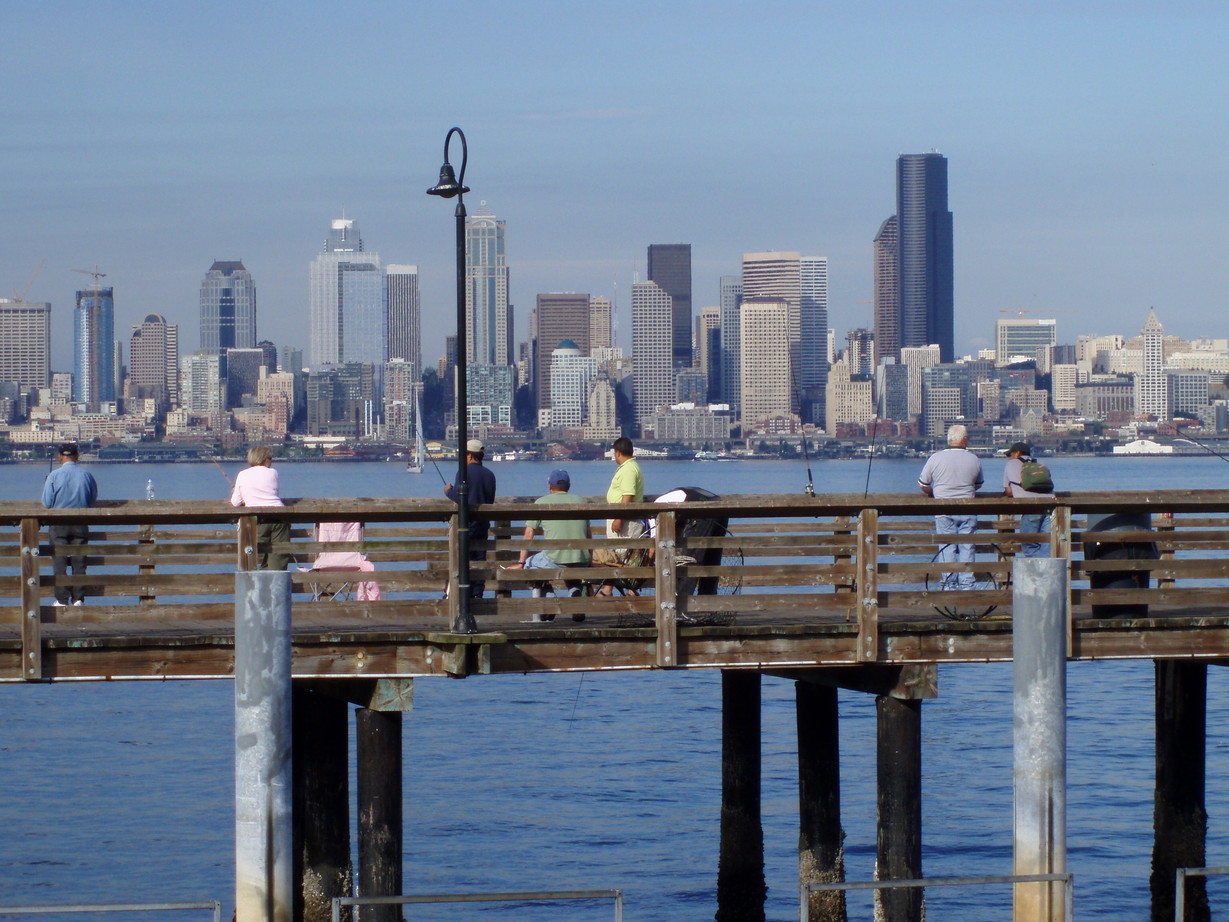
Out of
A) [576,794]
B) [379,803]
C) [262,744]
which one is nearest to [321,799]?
[379,803]

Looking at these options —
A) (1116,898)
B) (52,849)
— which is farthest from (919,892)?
(52,849)

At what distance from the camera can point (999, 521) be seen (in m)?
17.7

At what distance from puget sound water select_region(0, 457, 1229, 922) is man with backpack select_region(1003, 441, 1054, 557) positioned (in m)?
6.02

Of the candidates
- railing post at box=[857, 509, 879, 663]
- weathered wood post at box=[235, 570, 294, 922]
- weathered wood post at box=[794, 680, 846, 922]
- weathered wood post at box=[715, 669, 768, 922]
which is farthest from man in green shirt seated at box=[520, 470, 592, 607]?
weathered wood post at box=[235, 570, 294, 922]

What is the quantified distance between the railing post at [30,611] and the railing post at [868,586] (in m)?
5.89

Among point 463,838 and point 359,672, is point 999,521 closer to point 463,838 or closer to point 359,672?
point 359,672

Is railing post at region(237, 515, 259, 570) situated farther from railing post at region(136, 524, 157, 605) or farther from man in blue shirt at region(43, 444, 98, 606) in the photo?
man in blue shirt at region(43, 444, 98, 606)

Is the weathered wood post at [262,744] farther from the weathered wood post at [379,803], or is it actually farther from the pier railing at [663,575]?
the weathered wood post at [379,803]

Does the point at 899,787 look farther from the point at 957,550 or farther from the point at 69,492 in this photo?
the point at 69,492

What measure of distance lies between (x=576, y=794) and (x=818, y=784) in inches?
489

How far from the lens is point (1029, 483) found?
14773 mm

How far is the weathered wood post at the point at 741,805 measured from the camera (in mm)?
18281

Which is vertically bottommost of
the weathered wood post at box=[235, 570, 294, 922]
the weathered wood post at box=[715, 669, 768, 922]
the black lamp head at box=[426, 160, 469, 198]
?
the weathered wood post at box=[715, 669, 768, 922]

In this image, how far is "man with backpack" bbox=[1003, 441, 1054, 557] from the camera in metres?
14.7
